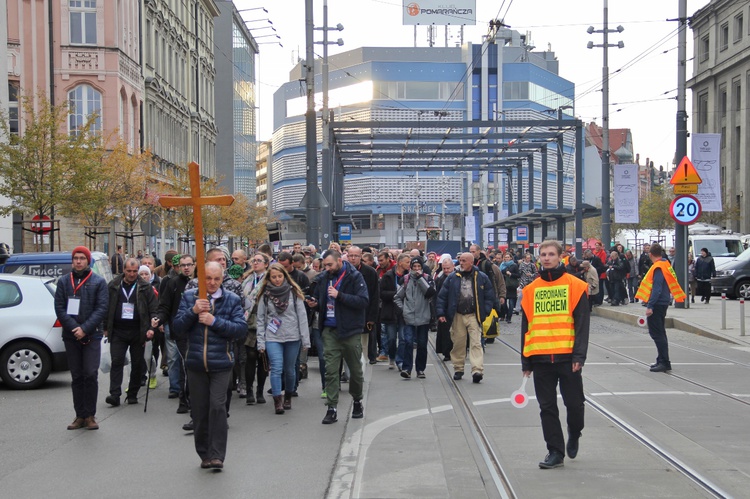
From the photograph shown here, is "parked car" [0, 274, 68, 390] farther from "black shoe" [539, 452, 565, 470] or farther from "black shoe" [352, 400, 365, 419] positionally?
"black shoe" [539, 452, 565, 470]

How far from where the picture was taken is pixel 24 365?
12344 mm

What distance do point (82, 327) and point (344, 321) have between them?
2.68 m

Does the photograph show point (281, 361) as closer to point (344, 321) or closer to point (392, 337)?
point (344, 321)

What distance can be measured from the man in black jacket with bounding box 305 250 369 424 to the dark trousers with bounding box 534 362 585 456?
9.44 ft

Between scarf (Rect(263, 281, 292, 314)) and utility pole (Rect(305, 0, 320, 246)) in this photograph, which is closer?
scarf (Rect(263, 281, 292, 314))

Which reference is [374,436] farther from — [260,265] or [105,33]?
[105,33]

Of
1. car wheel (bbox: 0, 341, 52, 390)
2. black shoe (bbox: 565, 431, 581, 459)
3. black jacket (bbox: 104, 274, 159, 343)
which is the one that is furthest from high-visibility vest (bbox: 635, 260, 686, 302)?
car wheel (bbox: 0, 341, 52, 390)

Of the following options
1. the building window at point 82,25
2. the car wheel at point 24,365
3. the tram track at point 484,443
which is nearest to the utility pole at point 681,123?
the tram track at point 484,443

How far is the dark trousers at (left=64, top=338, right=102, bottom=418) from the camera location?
375 inches

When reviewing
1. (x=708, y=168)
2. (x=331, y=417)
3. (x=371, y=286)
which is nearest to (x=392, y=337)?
(x=371, y=286)

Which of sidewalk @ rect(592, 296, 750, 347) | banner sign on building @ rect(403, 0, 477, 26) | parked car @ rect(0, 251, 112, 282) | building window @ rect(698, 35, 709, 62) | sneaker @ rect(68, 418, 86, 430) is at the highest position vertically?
banner sign on building @ rect(403, 0, 477, 26)

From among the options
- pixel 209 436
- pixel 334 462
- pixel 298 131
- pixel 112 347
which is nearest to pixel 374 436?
pixel 334 462

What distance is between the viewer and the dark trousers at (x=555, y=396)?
748 cm

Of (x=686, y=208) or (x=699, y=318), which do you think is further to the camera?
(x=699, y=318)
